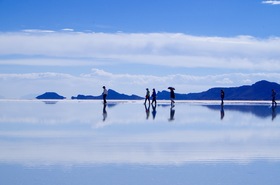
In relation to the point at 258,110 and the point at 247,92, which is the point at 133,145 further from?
the point at 247,92

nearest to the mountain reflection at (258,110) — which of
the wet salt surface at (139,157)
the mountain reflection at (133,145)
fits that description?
the mountain reflection at (133,145)

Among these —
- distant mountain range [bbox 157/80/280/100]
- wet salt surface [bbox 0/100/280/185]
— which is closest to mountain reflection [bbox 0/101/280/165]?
wet salt surface [bbox 0/100/280/185]

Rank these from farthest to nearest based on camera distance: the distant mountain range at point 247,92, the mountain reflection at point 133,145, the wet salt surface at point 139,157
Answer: the distant mountain range at point 247,92, the mountain reflection at point 133,145, the wet salt surface at point 139,157

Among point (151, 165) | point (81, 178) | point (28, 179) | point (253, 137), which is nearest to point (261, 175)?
point (151, 165)

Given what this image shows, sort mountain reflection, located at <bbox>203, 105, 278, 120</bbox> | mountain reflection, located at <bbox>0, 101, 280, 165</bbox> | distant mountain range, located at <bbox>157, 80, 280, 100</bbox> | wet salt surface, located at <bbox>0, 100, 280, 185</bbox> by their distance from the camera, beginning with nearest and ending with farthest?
wet salt surface, located at <bbox>0, 100, 280, 185</bbox>, mountain reflection, located at <bbox>0, 101, 280, 165</bbox>, mountain reflection, located at <bbox>203, 105, 278, 120</bbox>, distant mountain range, located at <bbox>157, 80, 280, 100</bbox>

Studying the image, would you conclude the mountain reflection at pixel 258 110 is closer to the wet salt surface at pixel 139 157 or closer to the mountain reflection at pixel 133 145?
the mountain reflection at pixel 133 145

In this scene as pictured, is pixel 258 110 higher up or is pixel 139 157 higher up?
pixel 258 110

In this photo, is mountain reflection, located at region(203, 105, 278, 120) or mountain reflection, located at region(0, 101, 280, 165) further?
mountain reflection, located at region(203, 105, 278, 120)

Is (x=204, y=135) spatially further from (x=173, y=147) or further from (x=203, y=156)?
(x=203, y=156)

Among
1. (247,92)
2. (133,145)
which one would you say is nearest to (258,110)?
(133,145)

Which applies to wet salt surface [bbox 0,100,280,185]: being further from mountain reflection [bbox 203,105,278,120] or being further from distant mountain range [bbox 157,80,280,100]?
distant mountain range [bbox 157,80,280,100]

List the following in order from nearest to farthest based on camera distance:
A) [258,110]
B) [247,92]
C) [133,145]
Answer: [133,145] → [258,110] → [247,92]

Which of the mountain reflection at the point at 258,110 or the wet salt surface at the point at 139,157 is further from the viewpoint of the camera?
the mountain reflection at the point at 258,110

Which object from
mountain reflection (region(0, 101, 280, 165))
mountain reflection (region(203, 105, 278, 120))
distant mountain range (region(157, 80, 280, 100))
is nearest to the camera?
mountain reflection (region(0, 101, 280, 165))
